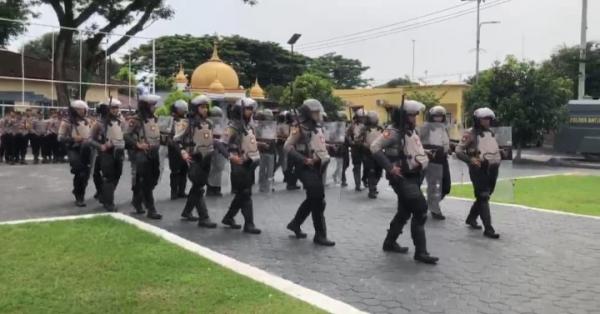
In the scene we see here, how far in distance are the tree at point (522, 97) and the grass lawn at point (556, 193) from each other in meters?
7.68

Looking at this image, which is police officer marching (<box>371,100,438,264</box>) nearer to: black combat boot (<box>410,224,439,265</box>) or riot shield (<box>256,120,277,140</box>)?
black combat boot (<box>410,224,439,265</box>)

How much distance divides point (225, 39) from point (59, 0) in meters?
35.0

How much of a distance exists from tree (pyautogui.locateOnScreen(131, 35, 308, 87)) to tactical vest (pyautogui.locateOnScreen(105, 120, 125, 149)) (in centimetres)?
4830

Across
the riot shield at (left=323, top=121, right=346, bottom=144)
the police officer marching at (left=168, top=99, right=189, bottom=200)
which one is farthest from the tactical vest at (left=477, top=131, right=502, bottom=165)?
the police officer marching at (left=168, top=99, right=189, bottom=200)

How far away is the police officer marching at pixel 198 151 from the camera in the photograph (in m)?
9.86

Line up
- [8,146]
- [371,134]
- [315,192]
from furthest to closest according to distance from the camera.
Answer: [8,146], [371,134], [315,192]

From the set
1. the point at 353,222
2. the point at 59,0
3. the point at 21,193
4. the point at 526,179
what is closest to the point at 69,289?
the point at 353,222

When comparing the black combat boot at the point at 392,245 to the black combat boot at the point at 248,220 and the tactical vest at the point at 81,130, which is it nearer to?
the black combat boot at the point at 248,220

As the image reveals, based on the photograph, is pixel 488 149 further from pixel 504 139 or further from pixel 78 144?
pixel 78 144

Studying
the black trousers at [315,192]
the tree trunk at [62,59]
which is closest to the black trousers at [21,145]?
the tree trunk at [62,59]

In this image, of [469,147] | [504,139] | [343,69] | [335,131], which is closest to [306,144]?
[469,147]

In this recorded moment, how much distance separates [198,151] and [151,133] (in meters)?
1.02

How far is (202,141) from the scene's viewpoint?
10070mm

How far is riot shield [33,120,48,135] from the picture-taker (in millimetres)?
21203
